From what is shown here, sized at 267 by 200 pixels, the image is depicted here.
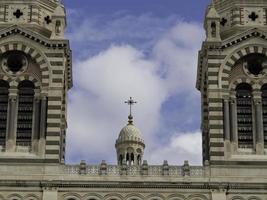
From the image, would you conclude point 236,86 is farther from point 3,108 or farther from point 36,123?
point 3,108

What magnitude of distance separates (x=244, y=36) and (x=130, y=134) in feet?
47.5

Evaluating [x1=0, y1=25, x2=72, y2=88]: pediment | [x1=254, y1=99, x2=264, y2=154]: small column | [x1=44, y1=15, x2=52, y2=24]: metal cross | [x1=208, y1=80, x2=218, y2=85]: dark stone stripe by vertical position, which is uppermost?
[x1=44, y1=15, x2=52, y2=24]: metal cross

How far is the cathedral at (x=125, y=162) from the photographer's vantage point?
153 ft

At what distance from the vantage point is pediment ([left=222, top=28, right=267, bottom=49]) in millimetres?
49688

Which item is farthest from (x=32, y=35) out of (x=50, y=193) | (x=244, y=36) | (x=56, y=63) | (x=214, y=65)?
(x=244, y=36)

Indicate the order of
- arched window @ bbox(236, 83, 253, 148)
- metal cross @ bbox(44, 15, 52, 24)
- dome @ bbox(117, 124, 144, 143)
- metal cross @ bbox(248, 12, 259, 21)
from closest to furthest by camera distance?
1. arched window @ bbox(236, 83, 253, 148)
2. metal cross @ bbox(248, 12, 259, 21)
3. metal cross @ bbox(44, 15, 52, 24)
4. dome @ bbox(117, 124, 144, 143)

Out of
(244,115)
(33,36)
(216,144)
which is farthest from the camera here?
(33,36)

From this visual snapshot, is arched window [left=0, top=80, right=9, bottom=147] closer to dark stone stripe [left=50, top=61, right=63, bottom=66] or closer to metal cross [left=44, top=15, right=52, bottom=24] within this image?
dark stone stripe [left=50, top=61, right=63, bottom=66]

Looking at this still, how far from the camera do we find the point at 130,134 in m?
61.3

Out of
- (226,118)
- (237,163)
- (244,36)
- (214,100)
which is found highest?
(244,36)

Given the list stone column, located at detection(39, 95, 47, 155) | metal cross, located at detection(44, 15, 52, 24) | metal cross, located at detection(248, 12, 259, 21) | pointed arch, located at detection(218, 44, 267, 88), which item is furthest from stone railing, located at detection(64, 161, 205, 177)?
metal cross, located at detection(248, 12, 259, 21)

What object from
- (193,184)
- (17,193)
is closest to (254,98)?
(193,184)

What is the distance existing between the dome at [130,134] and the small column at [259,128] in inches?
555

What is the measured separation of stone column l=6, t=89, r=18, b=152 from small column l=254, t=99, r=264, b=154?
1308 cm
